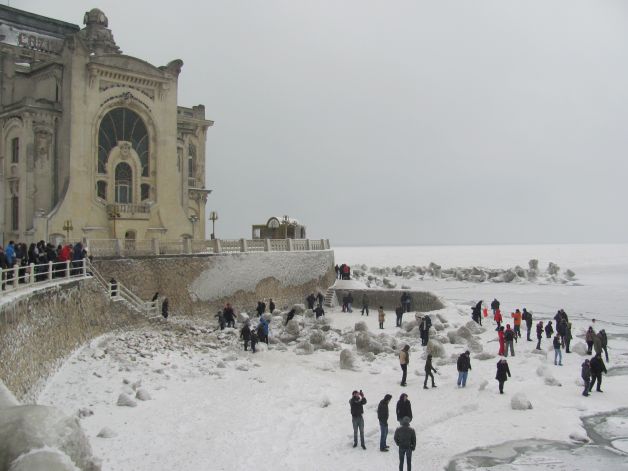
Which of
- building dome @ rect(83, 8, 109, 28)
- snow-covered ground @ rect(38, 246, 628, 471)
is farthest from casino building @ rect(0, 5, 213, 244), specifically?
snow-covered ground @ rect(38, 246, 628, 471)

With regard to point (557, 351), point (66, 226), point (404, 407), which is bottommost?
point (557, 351)

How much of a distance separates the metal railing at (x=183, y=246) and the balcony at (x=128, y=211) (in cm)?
374

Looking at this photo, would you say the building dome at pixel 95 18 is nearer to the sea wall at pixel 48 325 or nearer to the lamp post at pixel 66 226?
the lamp post at pixel 66 226

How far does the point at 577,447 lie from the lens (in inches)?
520

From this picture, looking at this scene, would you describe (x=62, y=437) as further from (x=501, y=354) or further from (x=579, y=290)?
(x=579, y=290)

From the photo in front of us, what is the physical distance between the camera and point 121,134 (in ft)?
116

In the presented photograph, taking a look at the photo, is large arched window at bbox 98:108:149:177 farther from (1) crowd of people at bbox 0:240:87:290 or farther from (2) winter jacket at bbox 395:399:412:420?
(2) winter jacket at bbox 395:399:412:420

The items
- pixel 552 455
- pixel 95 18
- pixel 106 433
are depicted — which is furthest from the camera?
pixel 95 18

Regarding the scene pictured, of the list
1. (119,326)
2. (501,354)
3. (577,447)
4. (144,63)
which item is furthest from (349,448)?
(144,63)

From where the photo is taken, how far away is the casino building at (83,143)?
3281 centimetres

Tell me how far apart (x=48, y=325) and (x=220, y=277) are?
52.2ft

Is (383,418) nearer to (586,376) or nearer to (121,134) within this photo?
(586,376)

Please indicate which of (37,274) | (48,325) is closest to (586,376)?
(48,325)

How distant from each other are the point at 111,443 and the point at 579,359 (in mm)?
16318
